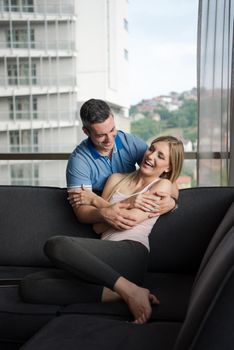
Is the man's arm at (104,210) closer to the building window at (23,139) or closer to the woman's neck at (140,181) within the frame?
the woman's neck at (140,181)

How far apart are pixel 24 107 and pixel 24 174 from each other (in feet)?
2.10

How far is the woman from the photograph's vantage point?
1721 millimetres

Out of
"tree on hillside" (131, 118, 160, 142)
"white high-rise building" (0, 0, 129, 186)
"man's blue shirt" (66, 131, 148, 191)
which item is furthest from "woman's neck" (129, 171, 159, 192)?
"white high-rise building" (0, 0, 129, 186)

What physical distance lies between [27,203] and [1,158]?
1.46 metres

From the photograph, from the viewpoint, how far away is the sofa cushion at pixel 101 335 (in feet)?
4.42

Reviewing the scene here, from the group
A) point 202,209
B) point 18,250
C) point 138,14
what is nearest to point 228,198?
point 202,209

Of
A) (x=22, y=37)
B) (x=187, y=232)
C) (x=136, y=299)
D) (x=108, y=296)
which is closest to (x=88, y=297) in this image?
(x=108, y=296)

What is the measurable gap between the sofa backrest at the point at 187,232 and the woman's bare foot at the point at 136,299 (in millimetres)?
391

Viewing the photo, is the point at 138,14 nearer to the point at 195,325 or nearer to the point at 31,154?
the point at 31,154

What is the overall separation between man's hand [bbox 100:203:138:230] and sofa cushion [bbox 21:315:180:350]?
0.51 m

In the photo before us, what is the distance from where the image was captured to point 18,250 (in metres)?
2.26

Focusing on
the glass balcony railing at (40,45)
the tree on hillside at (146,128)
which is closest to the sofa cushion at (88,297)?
the tree on hillside at (146,128)

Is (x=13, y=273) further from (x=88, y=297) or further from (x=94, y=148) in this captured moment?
(x=94, y=148)

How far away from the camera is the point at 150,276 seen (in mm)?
2068
